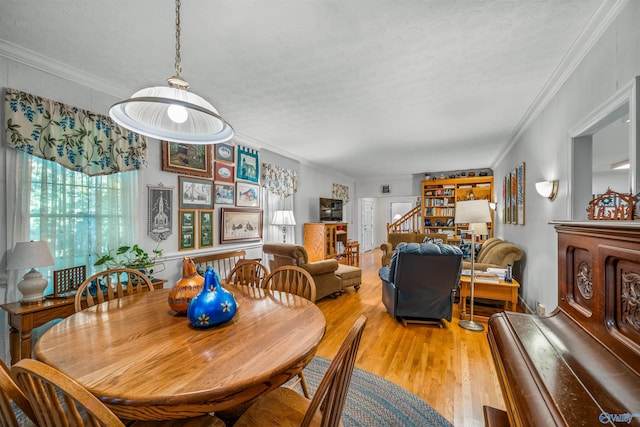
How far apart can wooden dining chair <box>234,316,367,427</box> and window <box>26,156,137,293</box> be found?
89.6 inches

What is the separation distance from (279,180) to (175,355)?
4060 millimetres

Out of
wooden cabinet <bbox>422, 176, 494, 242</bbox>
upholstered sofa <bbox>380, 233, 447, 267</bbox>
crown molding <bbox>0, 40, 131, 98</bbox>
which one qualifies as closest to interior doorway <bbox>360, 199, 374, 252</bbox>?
wooden cabinet <bbox>422, 176, 494, 242</bbox>

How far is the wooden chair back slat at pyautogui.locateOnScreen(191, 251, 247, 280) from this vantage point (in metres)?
3.35

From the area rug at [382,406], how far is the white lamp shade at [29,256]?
2.10m

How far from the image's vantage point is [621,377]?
0.71m

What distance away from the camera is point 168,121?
1.55 meters

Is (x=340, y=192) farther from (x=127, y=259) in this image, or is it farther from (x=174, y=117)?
(x=174, y=117)

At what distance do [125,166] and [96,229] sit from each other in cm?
65

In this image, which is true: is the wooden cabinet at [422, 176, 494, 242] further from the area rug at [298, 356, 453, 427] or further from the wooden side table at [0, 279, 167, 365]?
the wooden side table at [0, 279, 167, 365]

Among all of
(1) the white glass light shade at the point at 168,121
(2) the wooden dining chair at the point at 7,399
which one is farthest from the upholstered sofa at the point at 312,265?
(2) the wooden dining chair at the point at 7,399

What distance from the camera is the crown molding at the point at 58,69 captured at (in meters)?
1.90

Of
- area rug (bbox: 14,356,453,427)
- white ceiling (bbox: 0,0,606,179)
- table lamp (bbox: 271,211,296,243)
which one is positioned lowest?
area rug (bbox: 14,356,453,427)

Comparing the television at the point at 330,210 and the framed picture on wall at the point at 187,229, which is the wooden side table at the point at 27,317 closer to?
the framed picture on wall at the point at 187,229

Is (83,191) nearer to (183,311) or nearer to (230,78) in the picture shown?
(230,78)
